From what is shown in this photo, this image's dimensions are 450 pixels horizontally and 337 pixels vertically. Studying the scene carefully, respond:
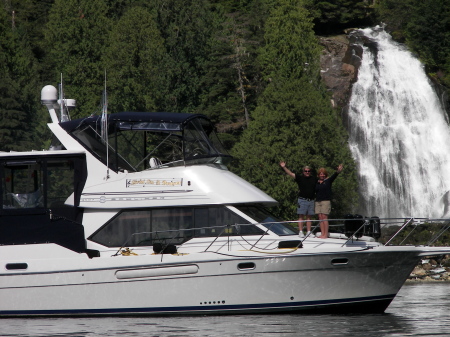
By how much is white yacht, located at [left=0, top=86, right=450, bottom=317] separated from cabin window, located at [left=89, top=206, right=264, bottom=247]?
0.02 meters

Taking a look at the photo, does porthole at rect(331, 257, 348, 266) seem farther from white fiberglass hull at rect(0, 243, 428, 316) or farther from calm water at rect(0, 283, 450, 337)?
calm water at rect(0, 283, 450, 337)

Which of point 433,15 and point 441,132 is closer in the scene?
point 441,132

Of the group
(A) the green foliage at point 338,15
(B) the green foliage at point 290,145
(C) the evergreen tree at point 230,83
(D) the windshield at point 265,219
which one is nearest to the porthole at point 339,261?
(D) the windshield at point 265,219

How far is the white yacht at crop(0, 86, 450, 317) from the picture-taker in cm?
1805

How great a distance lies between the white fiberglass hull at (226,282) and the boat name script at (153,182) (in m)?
1.67

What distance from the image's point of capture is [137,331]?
16703 millimetres

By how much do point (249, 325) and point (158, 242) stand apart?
3.00 metres

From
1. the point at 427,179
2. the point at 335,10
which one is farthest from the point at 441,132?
the point at 335,10

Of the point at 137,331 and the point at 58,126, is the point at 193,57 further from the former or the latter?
the point at 137,331

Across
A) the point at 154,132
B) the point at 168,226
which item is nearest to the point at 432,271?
the point at 154,132

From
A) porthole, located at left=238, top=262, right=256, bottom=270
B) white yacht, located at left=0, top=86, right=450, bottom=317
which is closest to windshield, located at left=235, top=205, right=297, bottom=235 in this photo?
white yacht, located at left=0, top=86, right=450, bottom=317

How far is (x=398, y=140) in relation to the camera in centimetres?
5050

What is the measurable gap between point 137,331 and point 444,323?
579 centimetres

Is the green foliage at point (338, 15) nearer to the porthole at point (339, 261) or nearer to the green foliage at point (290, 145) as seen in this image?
the green foliage at point (290, 145)
